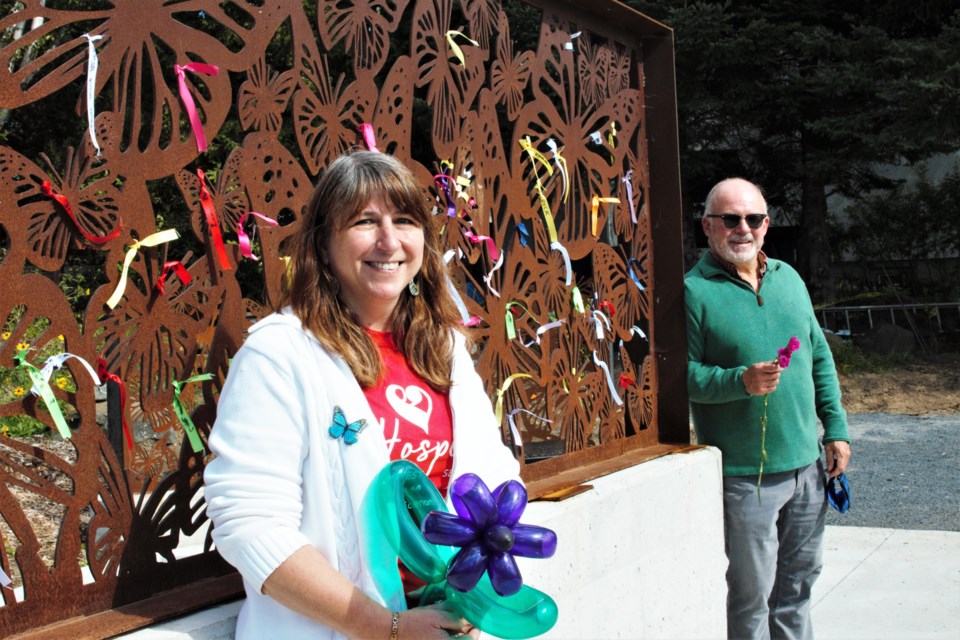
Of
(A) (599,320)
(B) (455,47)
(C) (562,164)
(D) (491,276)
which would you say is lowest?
(A) (599,320)

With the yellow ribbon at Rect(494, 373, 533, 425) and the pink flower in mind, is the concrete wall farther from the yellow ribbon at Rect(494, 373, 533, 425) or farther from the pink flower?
the pink flower

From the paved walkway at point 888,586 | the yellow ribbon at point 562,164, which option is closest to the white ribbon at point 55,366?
the yellow ribbon at point 562,164

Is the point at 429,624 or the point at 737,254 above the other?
the point at 737,254

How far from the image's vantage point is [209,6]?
222 centimetres

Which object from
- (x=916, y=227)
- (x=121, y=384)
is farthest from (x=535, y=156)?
(x=916, y=227)

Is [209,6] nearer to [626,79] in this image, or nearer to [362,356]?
[362,356]

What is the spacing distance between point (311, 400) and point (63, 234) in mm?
629

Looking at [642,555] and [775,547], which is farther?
[775,547]

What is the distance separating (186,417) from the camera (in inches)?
87.5

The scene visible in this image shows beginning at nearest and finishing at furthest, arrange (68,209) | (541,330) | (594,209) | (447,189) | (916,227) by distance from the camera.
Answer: (68,209) < (447,189) < (541,330) < (594,209) < (916,227)

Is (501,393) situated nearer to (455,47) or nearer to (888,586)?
(455,47)

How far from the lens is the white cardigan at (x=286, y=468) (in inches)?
68.6

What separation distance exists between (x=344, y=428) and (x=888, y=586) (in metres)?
4.51

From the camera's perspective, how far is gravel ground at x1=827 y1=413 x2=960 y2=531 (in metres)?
7.37
